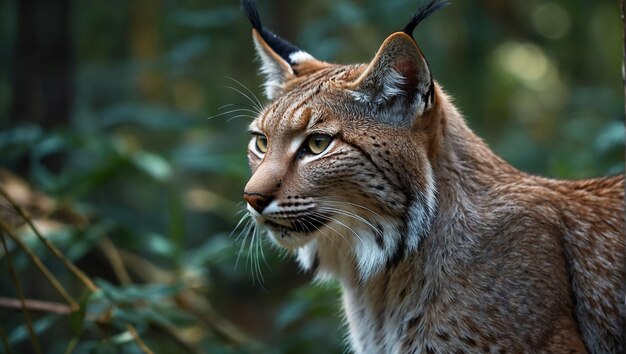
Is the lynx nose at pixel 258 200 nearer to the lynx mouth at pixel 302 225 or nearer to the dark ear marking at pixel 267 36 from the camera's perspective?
the lynx mouth at pixel 302 225

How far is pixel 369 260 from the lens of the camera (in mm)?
4488

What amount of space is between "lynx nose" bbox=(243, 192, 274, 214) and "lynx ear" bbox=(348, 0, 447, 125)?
81 cm

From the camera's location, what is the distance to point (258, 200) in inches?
164

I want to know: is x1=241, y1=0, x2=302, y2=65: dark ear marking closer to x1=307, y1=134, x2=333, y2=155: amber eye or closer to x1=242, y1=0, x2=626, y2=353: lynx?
x1=242, y1=0, x2=626, y2=353: lynx

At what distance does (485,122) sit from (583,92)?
205 centimetres

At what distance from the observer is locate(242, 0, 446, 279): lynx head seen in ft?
13.8

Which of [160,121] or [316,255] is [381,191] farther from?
[160,121]

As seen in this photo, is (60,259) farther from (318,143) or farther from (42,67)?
(42,67)

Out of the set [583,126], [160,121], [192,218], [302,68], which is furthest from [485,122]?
[302,68]

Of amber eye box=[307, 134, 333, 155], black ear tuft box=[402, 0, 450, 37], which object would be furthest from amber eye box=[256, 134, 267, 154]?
black ear tuft box=[402, 0, 450, 37]

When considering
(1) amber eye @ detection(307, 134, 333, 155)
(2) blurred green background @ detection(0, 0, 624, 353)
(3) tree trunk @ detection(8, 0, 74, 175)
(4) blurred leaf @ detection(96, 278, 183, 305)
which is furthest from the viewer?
(3) tree trunk @ detection(8, 0, 74, 175)

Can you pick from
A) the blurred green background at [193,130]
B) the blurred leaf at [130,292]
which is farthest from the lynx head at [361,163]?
the blurred leaf at [130,292]

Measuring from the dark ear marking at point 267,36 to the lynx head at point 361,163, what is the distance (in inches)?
32.2

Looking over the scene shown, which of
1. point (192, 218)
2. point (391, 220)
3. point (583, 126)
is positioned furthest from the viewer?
point (192, 218)
